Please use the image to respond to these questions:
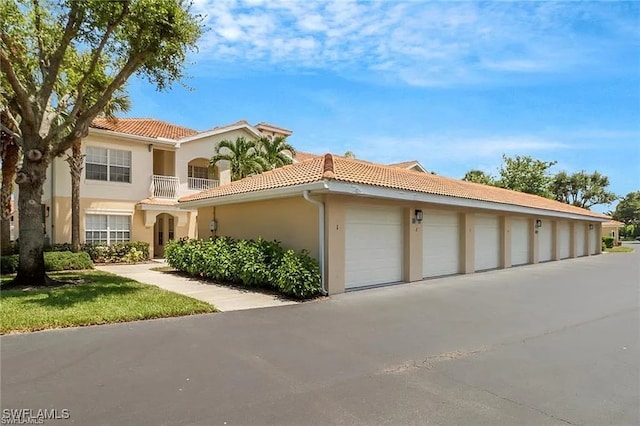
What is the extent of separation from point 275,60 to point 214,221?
672 cm

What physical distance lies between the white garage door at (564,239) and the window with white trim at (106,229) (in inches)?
1008

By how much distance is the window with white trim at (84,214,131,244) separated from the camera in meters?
20.1

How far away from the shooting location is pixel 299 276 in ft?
33.3

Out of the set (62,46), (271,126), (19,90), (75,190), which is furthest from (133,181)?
(271,126)

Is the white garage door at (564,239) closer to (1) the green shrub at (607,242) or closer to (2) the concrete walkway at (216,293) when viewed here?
(1) the green shrub at (607,242)

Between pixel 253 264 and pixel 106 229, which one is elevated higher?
pixel 106 229

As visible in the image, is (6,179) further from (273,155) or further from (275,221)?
(275,221)

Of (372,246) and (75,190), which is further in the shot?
(75,190)

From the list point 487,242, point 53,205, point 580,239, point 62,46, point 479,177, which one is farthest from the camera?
point 479,177

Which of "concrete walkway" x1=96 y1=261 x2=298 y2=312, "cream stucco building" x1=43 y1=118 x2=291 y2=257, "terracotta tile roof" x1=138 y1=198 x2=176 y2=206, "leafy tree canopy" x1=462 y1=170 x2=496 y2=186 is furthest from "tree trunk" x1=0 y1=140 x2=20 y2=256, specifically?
"leafy tree canopy" x1=462 y1=170 x2=496 y2=186

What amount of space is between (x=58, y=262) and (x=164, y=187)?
7.97m

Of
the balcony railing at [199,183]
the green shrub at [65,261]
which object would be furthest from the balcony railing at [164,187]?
the green shrub at [65,261]

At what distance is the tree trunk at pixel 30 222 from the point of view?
427 inches

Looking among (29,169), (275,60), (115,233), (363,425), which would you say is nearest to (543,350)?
(363,425)
